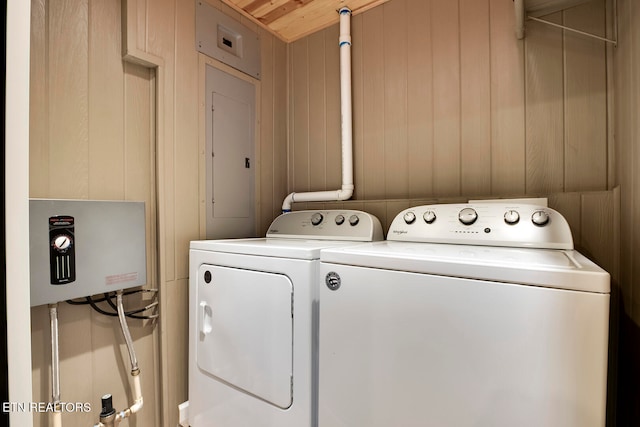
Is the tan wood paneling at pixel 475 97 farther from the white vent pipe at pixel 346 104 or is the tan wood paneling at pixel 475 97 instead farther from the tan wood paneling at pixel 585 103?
the white vent pipe at pixel 346 104

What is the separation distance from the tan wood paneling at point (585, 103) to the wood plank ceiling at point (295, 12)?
0.94 meters

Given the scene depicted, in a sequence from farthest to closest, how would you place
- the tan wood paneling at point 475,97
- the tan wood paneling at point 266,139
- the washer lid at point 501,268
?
the tan wood paneling at point 266,139
the tan wood paneling at point 475,97
the washer lid at point 501,268

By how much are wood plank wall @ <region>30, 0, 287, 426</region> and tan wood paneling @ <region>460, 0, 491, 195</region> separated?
1281mm

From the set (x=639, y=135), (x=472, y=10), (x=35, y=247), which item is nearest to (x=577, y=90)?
(x=639, y=135)

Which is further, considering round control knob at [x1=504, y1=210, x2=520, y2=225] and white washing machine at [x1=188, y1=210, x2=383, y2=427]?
round control knob at [x1=504, y1=210, x2=520, y2=225]

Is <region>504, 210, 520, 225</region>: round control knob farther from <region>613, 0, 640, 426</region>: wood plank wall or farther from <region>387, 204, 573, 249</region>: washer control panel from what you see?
<region>613, 0, 640, 426</region>: wood plank wall

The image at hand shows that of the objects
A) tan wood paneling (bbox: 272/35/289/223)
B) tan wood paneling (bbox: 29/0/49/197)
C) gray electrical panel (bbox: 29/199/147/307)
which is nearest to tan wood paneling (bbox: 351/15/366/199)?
tan wood paneling (bbox: 272/35/289/223)

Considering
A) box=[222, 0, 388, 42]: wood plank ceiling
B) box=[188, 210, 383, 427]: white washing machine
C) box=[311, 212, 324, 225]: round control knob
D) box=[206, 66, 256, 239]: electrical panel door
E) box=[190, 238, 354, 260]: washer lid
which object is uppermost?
box=[222, 0, 388, 42]: wood plank ceiling

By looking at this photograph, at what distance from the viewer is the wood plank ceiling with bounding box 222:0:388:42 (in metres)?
1.67

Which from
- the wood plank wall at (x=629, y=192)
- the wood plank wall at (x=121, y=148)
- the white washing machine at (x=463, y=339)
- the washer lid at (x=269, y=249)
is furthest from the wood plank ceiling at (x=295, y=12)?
the white washing machine at (x=463, y=339)

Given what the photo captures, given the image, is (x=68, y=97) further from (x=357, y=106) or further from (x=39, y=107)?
(x=357, y=106)

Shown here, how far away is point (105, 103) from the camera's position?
122 cm

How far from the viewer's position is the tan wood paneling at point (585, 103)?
1171 mm

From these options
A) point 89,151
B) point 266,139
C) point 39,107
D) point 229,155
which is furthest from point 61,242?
point 266,139
